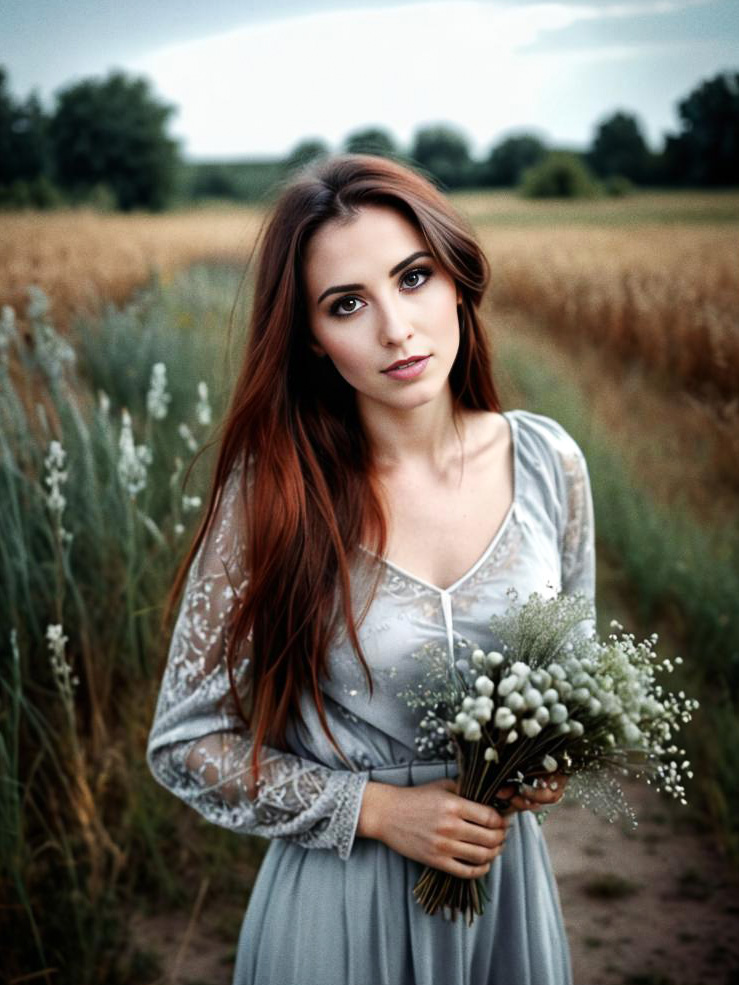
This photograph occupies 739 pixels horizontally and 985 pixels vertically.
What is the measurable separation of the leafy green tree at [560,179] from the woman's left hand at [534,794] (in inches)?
102

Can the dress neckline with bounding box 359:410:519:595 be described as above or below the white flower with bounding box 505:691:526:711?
above

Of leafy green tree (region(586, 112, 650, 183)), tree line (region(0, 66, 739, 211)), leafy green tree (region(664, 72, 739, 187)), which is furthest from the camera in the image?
leafy green tree (region(586, 112, 650, 183))

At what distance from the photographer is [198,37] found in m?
2.68

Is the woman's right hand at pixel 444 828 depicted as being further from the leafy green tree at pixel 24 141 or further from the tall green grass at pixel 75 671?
the leafy green tree at pixel 24 141

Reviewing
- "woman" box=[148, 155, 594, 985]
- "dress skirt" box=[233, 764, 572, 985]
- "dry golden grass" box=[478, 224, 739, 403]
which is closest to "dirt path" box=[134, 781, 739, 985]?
"dress skirt" box=[233, 764, 572, 985]

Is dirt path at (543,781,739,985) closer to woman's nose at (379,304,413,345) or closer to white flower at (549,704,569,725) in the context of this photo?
white flower at (549,704,569,725)

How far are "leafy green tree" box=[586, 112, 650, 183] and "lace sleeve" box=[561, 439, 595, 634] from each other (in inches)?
68.7

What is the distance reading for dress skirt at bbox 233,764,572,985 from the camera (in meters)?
1.25

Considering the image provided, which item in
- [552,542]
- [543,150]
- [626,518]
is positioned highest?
[543,150]

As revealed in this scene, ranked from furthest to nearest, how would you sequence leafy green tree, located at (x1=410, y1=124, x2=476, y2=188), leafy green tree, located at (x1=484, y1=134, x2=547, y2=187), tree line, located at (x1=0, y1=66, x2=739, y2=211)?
leafy green tree, located at (x1=410, y1=124, x2=476, y2=188) < leafy green tree, located at (x1=484, y1=134, x2=547, y2=187) < tree line, located at (x1=0, y1=66, x2=739, y2=211)

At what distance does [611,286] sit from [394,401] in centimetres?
302

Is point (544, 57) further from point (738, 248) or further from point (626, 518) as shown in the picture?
point (626, 518)

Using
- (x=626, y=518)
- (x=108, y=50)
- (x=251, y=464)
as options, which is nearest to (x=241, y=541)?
(x=251, y=464)

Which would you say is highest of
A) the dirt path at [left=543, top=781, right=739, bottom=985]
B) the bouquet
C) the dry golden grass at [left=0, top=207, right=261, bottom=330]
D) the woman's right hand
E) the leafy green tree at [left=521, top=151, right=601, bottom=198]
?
the leafy green tree at [left=521, top=151, right=601, bottom=198]
